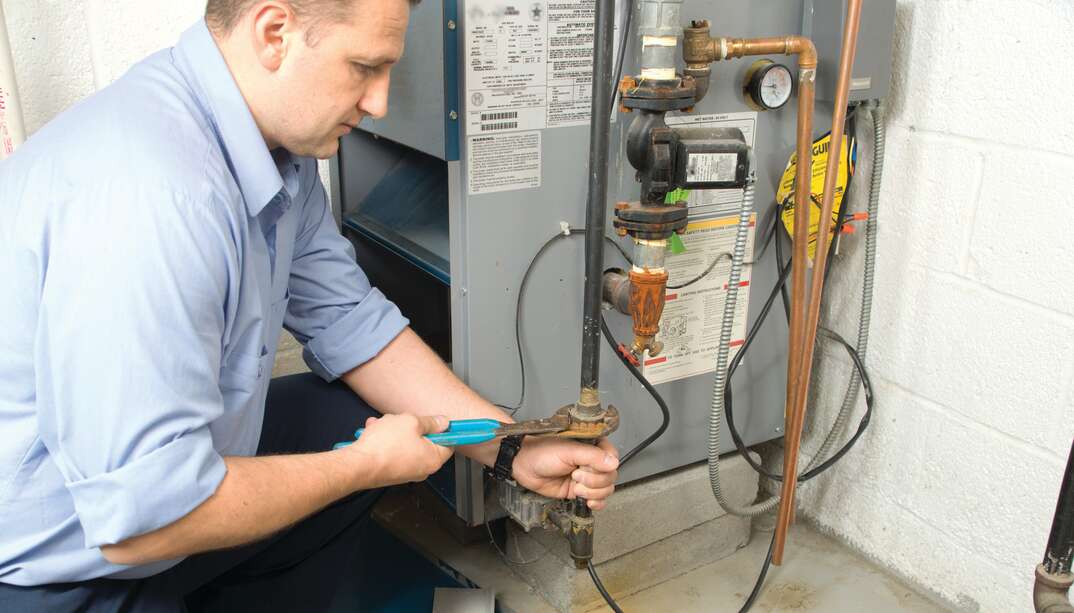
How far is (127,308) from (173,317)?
1.5 inches

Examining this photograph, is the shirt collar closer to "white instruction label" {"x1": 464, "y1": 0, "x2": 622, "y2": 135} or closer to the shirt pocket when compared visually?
the shirt pocket

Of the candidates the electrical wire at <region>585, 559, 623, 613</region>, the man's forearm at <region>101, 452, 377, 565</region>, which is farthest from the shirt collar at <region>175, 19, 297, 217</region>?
the electrical wire at <region>585, 559, 623, 613</region>

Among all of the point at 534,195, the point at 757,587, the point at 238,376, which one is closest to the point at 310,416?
the point at 238,376

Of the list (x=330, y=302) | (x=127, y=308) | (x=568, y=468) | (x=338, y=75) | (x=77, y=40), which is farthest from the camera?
(x=77, y=40)

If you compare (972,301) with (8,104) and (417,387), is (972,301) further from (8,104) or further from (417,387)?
(8,104)

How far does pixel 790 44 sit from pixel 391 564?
39.8 inches

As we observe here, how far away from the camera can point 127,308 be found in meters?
0.79

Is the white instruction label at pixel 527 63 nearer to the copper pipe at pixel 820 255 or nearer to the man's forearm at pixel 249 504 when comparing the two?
the copper pipe at pixel 820 255

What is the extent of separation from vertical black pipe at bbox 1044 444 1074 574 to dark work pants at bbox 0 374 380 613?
810 millimetres

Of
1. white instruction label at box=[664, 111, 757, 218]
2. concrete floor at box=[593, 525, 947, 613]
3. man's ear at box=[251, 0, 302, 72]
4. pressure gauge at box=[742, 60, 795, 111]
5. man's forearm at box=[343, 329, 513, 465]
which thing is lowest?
concrete floor at box=[593, 525, 947, 613]

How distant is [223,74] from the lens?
3.05ft

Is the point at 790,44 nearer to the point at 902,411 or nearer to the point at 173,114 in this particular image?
the point at 902,411

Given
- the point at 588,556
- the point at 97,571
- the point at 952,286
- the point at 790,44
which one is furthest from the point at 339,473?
the point at 952,286

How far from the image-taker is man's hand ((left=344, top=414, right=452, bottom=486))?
3.23 ft
